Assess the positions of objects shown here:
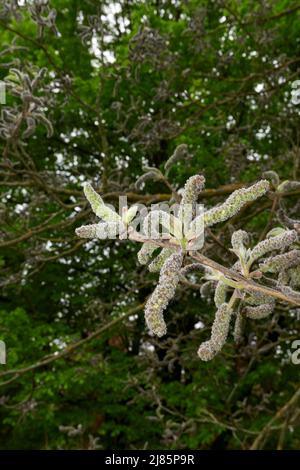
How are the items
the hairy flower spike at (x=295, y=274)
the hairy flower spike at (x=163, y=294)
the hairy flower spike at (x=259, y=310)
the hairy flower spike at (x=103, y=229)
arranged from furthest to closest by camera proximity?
the hairy flower spike at (x=295, y=274)
the hairy flower spike at (x=259, y=310)
the hairy flower spike at (x=103, y=229)
the hairy flower spike at (x=163, y=294)

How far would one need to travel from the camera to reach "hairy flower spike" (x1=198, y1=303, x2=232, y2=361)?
125 cm

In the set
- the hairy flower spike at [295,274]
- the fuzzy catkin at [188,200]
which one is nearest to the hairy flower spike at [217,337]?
the fuzzy catkin at [188,200]

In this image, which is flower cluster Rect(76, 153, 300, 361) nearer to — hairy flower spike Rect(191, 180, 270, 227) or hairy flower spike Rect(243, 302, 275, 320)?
hairy flower spike Rect(191, 180, 270, 227)

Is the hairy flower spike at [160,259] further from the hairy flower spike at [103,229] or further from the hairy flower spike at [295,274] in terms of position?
the hairy flower spike at [295,274]

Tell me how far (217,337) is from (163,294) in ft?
0.89

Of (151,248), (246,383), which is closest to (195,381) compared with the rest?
(246,383)

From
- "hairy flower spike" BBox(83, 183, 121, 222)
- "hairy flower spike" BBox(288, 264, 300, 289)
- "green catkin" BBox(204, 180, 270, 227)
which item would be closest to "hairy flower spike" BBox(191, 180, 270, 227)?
"green catkin" BBox(204, 180, 270, 227)

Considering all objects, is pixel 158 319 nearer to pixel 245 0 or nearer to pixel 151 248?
pixel 151 248

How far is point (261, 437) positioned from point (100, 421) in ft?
21.7

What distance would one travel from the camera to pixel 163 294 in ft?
3.45

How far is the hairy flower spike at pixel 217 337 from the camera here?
125cm

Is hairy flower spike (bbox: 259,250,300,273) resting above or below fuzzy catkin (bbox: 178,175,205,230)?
below

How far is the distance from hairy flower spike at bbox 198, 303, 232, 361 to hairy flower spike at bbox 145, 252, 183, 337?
199mm

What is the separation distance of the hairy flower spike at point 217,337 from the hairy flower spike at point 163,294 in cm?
20
